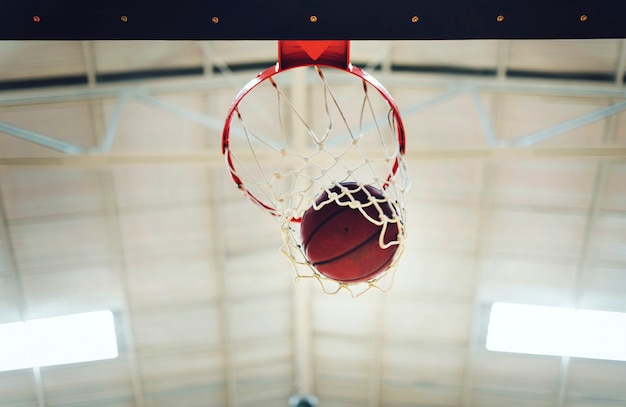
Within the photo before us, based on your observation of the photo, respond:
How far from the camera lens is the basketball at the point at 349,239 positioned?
3209mm

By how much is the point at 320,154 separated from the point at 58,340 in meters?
4.67

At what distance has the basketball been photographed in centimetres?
321

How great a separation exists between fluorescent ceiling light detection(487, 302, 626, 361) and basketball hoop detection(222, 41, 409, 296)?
1.82 metres

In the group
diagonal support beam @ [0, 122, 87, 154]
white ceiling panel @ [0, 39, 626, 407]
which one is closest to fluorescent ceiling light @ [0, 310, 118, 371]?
white ceiling panel @ [0, 39, 626, 407]

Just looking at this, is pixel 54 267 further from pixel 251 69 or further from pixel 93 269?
pixel 251 69

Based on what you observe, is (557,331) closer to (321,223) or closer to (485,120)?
(485,120)

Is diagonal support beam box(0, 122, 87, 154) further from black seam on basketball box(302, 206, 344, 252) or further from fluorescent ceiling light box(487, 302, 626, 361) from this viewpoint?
fluorescent ceiling light box(487, 302, 626, 361)

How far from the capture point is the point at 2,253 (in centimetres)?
800

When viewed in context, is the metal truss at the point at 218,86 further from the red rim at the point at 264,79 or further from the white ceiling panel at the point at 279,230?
the red rim at the point at 264,79

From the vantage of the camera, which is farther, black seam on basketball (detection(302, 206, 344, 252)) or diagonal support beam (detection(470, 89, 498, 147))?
diagonal support beam (detection(470, 89, 498, 147))
